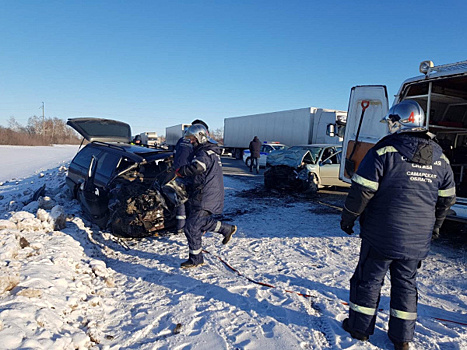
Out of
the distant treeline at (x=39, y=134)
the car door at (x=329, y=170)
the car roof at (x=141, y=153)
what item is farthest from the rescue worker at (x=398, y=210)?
the distant treeline at (x=39, y=134)

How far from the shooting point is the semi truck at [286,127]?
17.7 metres

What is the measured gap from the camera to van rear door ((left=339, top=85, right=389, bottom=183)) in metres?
5.77

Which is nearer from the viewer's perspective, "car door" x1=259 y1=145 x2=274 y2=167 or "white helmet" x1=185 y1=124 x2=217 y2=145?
"white helmet" x1=185 y1=124 x2=217 y2=145

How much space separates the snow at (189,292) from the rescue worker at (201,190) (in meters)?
0.39

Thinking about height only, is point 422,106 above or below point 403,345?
above

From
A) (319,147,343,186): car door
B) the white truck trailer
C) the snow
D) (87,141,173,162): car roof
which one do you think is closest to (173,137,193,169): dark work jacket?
(87,141,173,162): car roof

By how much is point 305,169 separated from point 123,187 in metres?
5.88

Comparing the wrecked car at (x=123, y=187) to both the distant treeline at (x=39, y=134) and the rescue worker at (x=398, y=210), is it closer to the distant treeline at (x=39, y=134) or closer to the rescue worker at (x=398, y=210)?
the rescue worker at (x=398, y=210)

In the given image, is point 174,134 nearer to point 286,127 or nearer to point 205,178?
point 286,127

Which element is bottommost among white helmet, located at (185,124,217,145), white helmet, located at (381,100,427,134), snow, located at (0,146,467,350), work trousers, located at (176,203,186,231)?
snow, located at (0,146,467,350)

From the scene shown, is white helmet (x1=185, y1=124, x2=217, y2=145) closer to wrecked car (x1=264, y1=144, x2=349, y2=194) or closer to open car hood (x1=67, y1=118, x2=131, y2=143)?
open car hood (x1=67, y1=118, x2=131, y2=143)

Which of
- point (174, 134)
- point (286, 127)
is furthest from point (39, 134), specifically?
point (286, 127)

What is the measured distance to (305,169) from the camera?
9.34 meters

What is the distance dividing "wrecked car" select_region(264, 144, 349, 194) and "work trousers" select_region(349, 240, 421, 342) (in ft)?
22.2
